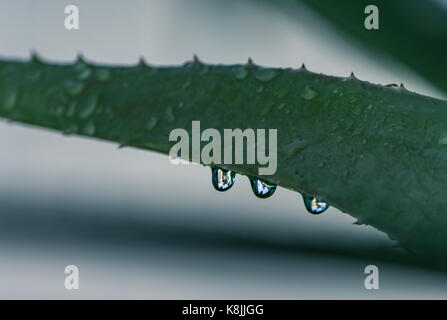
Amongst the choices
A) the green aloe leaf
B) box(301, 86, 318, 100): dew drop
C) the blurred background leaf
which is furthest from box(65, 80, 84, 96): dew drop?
the blurred background leaf

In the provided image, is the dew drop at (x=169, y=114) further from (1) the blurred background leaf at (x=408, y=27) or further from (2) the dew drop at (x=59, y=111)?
(1) the blurred background leaf at (x=408, y=27)

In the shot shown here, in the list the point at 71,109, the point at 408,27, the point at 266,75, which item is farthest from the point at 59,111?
the point at 408,27

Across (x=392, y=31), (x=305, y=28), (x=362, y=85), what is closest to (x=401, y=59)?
(x=392, y=31)

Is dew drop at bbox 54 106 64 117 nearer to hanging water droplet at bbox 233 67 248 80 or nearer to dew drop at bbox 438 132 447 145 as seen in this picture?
hanging water droplet at bbox 233 67 248 80

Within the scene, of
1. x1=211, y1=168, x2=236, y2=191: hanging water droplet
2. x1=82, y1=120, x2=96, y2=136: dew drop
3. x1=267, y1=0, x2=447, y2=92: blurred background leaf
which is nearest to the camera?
x1=82, y1=120, x2=96, y2=136: dew drop

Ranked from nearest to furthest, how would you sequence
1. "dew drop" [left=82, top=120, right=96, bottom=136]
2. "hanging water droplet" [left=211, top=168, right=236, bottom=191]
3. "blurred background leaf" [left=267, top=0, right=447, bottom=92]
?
1. "dew drop" [left=82, top=120, right=96, bottom=136]
2. "hanging water droplet" [left=211, top=168, right=236, bottom=191]
3. "blurred background leaf" [left=267, top=0, right=447, bottom=92]

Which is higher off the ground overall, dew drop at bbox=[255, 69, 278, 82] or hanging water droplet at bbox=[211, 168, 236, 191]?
dew drop at bbox=[255, 69, 278, 82]

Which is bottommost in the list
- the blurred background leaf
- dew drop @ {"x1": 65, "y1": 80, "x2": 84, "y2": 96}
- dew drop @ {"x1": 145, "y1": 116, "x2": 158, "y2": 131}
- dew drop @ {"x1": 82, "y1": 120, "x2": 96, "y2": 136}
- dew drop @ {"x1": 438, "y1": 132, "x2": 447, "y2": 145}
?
dew drop @ {"x1": 82, "y1": 120, "x2": 96, "y2": 136}

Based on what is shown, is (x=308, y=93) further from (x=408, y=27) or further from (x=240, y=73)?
(x=408, y=27)
